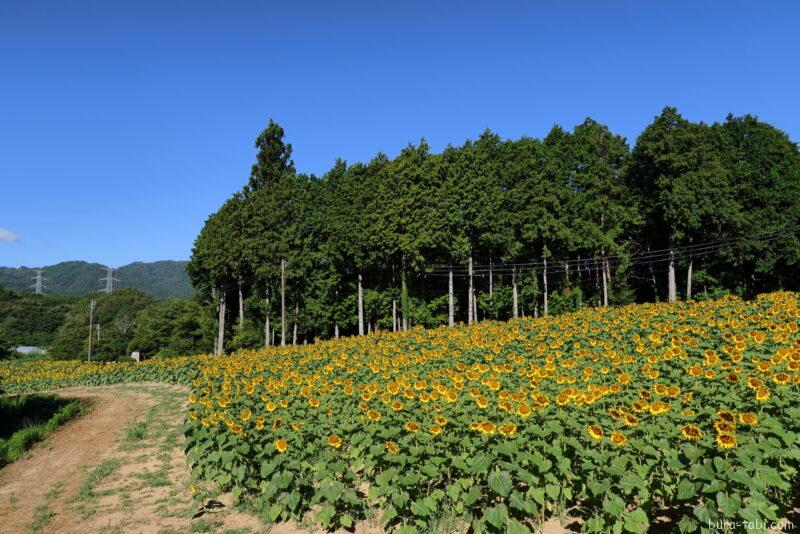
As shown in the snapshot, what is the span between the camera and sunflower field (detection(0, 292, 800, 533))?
442 centimetres

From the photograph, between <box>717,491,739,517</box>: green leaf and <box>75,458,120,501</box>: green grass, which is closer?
<box>717,491,739,517</box>: green leaf

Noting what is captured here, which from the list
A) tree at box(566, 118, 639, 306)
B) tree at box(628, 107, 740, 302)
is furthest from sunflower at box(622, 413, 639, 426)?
tree at box(566, 118, 639, 306)

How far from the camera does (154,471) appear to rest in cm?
920

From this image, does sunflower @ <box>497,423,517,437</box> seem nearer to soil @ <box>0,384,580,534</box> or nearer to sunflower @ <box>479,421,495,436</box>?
sunflower @ <box>479,421,495,436</box>

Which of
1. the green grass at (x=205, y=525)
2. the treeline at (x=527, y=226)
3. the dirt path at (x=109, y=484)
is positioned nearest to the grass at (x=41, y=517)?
the dirt path at (x=109, y=484)

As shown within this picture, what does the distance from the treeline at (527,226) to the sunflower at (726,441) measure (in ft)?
80.4

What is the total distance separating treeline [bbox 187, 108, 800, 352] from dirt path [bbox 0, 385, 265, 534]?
1842 cm

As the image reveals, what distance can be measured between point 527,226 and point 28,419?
90.6 feet

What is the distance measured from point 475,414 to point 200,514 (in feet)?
13.5

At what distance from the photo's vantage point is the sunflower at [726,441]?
4148 millimetres

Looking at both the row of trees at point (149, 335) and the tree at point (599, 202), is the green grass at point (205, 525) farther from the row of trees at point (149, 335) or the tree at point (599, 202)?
the row of trees at point (149, 335)

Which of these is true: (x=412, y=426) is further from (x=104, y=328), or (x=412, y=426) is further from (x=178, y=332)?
(x=104, y=328)

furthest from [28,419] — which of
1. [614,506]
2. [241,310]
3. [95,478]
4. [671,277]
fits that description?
[671,277]

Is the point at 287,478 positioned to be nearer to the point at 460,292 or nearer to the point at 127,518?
the point at 127,518
